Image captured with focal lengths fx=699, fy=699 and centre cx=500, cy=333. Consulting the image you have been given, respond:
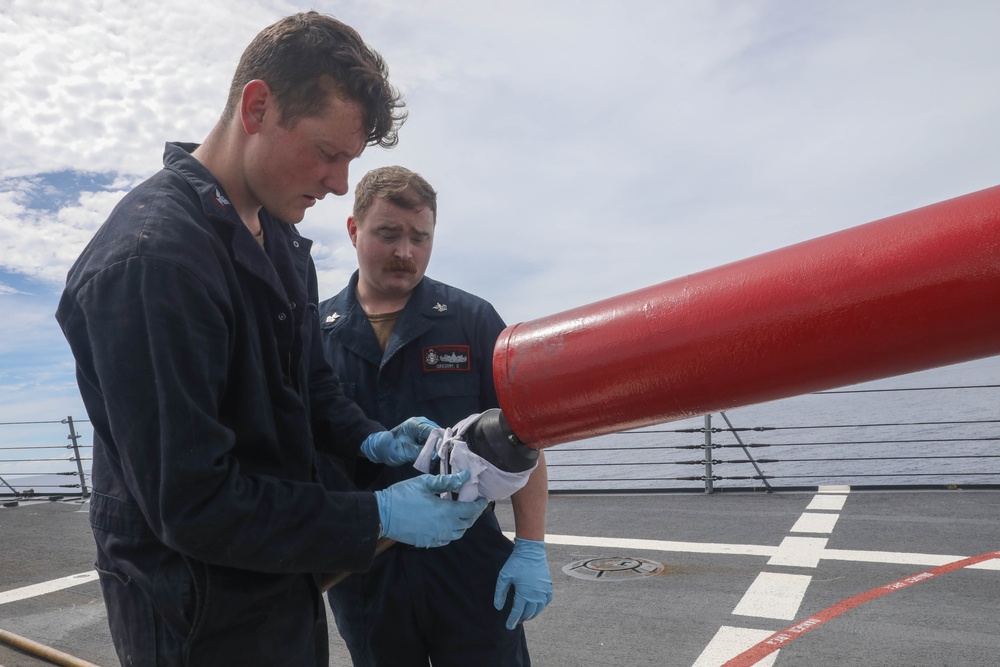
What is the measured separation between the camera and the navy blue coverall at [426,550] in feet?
7.55

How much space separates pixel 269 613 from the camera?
157 centimetres

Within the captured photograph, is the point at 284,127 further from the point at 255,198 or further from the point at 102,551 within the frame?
the point at 102,551

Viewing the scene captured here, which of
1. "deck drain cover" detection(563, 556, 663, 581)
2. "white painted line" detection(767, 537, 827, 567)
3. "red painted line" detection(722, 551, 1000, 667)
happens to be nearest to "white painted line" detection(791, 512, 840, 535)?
"white painted line" detection(767, 537, 827, 567)

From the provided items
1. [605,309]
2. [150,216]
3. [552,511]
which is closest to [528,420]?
[605,309]

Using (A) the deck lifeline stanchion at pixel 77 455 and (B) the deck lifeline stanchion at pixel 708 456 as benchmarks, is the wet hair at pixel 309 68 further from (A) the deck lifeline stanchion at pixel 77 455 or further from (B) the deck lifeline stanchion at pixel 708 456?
(A) the deck lifeline stanchion at pixel 77 455

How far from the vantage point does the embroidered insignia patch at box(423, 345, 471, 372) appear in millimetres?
2496

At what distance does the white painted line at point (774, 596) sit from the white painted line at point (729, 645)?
25 centimetres

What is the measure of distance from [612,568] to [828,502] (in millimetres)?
2944

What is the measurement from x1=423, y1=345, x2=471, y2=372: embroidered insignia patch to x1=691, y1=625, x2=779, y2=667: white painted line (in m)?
2.22

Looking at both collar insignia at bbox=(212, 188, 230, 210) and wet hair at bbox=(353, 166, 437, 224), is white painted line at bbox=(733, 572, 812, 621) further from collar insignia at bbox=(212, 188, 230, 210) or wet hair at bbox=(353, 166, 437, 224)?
collar insignia at bbox=(212, 188, 230, 210)

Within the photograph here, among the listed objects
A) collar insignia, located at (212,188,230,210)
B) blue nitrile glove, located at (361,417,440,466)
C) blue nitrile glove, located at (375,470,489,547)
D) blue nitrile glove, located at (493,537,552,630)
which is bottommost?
blue nitrile glove, located at (493,537,552,630)

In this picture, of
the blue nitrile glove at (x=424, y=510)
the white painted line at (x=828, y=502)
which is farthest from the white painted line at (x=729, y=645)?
the white painted line at (x=828, y=502)

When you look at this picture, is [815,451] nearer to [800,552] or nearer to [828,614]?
[800,552]

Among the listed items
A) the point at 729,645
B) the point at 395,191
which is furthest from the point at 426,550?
the point at 729,645
